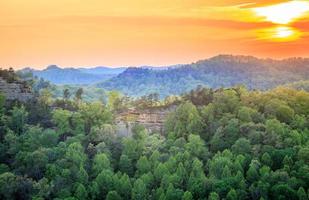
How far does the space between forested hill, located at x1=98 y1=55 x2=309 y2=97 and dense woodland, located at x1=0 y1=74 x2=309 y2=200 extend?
352 ft

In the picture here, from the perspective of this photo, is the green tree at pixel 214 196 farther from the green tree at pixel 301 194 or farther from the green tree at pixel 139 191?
the green tree at pixel 301 194

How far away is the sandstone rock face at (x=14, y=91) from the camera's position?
49688mm

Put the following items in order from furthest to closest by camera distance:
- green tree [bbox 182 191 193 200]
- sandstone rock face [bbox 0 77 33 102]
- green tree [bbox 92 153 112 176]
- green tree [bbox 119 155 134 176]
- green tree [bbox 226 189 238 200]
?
sandstone rock face [bbox 0 77 33 102]
green tree [bbox 119 155 134 176]
green tree [bbox 92 153 112 176]
green tree [bbox 182 191 193 200]
green tree [bbox 226 189 238 200]

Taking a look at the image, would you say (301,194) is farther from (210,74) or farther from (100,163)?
(210,74)

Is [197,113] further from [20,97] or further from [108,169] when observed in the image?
[20,97]

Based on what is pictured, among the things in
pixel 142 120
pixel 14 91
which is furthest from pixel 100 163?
pixel 14 91

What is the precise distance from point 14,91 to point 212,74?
411 ft

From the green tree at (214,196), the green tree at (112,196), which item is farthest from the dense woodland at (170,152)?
the green tree at (112,196)

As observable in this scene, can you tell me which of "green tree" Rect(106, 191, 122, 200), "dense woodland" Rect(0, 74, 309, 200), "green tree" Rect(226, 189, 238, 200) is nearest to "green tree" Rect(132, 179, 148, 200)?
"dense woodland" Rect(0, 74, 309, 200)

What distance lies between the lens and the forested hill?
520ft

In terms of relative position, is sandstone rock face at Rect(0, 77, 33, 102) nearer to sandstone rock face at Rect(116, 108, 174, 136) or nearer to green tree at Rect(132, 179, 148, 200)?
sandstone rock face at Rect(116, 108, 174, 136)

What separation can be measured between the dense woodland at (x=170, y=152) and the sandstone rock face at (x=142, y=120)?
54.8 inches

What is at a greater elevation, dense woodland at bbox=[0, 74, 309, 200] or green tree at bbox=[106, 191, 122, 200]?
dense woodland at bbox=[0, 74, 309, 200]

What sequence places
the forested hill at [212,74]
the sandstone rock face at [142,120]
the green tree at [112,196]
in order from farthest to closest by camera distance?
the forested hill at [212,74], the sandstone rock face at [142,120], the green tree at [112,196]
